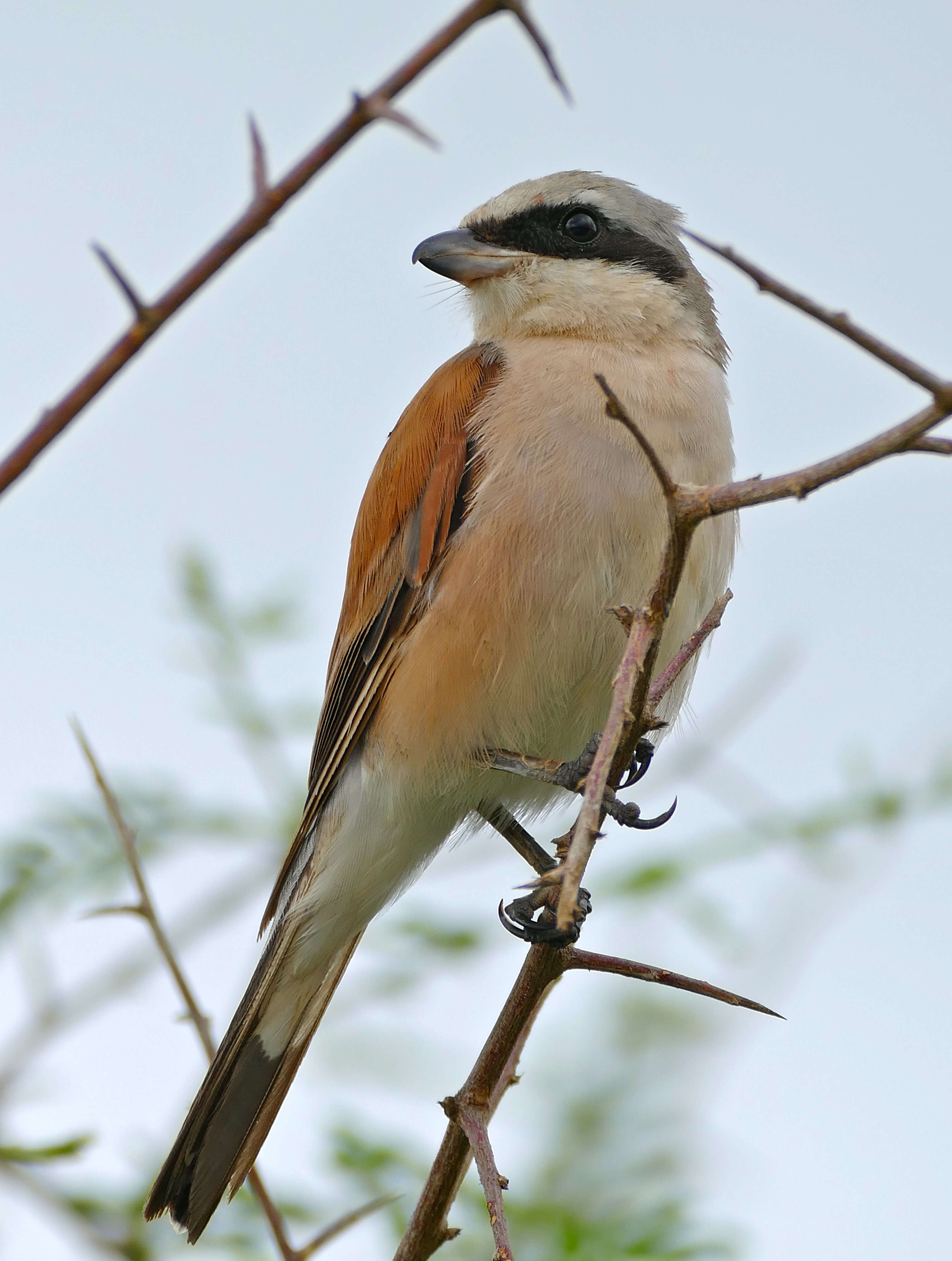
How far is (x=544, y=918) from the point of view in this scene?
8.51 feet

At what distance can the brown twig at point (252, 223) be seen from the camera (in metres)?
1.21

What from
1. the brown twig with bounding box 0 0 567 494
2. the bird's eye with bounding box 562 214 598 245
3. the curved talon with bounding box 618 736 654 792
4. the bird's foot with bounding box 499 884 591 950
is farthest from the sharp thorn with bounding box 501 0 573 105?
the bird's eye with bounding box 562 214 598 245

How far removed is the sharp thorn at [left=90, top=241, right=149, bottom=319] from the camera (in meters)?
1.30

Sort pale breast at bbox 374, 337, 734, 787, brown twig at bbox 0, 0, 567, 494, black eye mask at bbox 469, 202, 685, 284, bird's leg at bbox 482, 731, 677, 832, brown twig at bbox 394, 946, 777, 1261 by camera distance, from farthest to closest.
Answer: black eye mask at bbox 469, 202, 685, 284
pale breast at bbox 374, 337, 734, 787
bird's leg at bbox 482, 731, 677, 832
brown twig at bbox 394, 946, 777, 1261
brown twig at bbox 0, 0, 567, 494

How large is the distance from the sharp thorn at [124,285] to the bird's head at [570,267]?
99.6 inches

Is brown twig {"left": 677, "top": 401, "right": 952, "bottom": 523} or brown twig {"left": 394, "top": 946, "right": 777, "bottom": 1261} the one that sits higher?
brown twig {"left": 677, "top": 401, "right": 952, "bottom": 523}

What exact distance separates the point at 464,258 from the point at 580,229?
15.2 inches

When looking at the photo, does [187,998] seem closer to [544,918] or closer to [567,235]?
[544,918]

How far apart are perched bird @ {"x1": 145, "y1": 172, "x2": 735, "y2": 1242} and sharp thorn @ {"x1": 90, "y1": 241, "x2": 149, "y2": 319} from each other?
6.42ft

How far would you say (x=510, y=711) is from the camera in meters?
3.43

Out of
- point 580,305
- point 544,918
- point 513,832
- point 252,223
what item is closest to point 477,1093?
point 544,918

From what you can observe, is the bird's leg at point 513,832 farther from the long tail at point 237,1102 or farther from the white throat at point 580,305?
the white throat at point 580,305

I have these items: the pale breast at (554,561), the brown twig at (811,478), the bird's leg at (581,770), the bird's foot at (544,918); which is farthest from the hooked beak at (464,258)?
the brown twig at (811,478)

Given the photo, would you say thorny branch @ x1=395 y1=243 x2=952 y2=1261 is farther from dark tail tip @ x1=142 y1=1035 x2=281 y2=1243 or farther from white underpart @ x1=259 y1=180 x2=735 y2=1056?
white underpart @ x1=259 y1=180 x2=735 y2=1056
